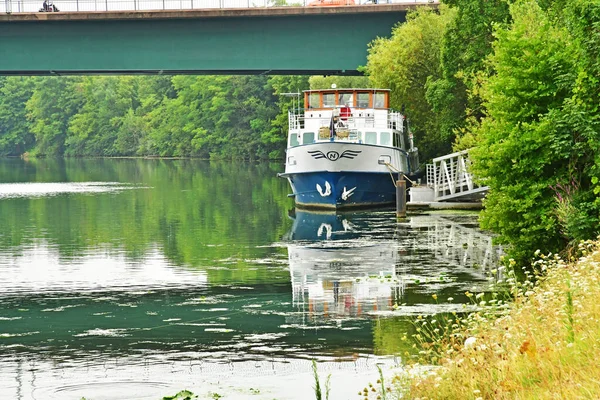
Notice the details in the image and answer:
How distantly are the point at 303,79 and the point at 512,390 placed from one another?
277 feet

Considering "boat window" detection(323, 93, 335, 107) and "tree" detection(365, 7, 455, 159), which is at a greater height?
"tree" detection(365, 7, 455, 159)

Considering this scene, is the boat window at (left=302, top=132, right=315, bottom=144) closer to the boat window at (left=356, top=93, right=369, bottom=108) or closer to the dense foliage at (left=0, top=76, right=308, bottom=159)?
the boat window at (left=356, top=93, right=369, bottom=108)

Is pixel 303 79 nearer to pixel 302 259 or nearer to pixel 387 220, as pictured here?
pixel 387 220

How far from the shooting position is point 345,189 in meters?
43.3

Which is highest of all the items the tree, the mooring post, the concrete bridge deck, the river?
the concrete bridge deck

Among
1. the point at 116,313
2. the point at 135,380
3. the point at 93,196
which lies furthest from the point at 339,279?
the point at 93,196

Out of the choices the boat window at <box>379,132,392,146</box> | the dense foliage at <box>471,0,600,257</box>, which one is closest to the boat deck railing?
the boat window at <box>379,132,392,146</box>

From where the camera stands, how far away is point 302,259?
2820cm

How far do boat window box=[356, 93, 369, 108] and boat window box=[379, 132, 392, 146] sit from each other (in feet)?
7.26

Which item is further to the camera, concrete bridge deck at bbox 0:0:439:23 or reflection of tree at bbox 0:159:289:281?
concrete bridge deck at bbox 0:0:439:23

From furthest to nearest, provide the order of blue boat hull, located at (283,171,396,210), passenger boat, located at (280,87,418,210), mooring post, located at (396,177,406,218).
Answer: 1. blue boat hull, located at (283,171,396,210)
2. passenger boat, located at (280,87,418,210)
3. mooring post, located at (396,177,406,218)

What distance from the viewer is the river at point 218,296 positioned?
1530 cm

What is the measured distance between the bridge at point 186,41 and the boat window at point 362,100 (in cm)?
438

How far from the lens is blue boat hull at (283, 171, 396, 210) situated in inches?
1703
